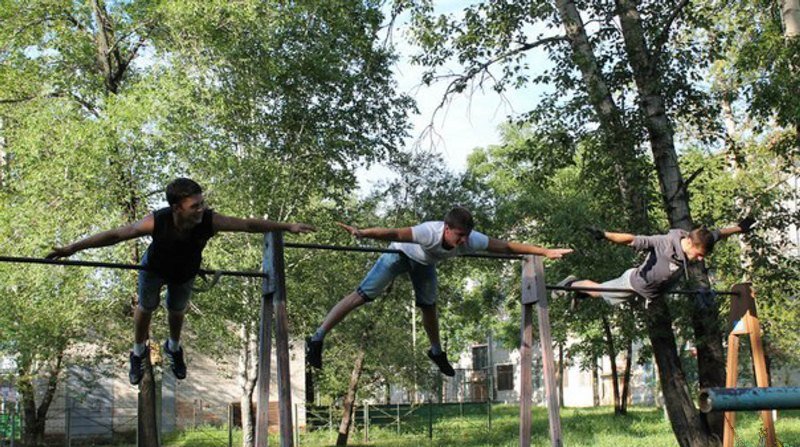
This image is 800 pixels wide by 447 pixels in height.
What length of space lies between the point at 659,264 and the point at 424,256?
2.78m

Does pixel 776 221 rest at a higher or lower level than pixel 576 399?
higher

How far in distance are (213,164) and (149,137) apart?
1458mm

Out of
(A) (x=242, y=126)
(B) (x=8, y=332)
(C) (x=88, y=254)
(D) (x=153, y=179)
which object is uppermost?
(A) (x=242, y=126)

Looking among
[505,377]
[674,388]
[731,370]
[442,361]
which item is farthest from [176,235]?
[505,377]

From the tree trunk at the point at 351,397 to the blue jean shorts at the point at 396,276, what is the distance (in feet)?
57.3

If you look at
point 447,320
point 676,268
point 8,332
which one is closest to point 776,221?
point 676,268

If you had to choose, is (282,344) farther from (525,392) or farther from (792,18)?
(792,18)

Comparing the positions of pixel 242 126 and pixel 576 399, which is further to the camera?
pixel 576 399

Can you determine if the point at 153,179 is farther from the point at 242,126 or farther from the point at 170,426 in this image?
the point at 170,426

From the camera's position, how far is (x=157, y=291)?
19.5 feet

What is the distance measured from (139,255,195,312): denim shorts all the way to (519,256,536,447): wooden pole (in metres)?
2.74

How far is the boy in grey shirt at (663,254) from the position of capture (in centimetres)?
761

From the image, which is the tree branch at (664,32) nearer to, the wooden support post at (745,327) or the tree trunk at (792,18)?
the tree trunk at (792,18)

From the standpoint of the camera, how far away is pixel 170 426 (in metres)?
33.1
